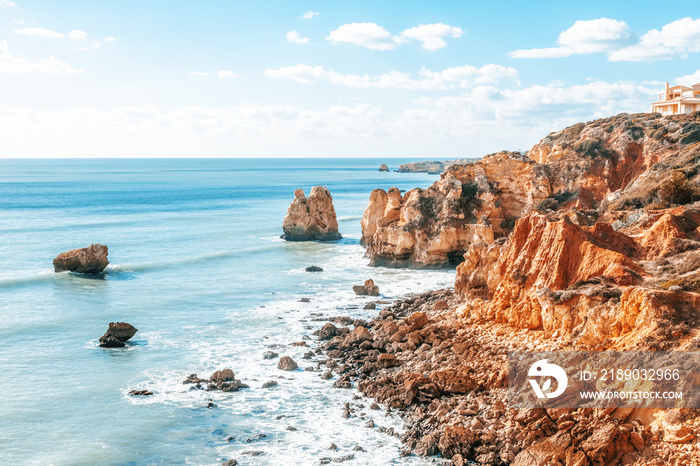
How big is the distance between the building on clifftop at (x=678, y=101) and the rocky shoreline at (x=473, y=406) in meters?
48.1

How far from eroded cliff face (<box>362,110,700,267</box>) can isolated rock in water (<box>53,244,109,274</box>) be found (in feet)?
76.0

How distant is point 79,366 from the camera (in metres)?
26.3

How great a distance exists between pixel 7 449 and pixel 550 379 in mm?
18697

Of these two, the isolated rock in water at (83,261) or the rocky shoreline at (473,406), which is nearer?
the rocky shoreline at (473,406)

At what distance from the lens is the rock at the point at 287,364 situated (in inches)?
1000

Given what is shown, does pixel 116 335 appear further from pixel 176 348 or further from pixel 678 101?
pixel 678 101

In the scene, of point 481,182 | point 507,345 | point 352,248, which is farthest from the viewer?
point 352,248

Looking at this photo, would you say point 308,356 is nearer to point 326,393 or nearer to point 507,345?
point 326,393

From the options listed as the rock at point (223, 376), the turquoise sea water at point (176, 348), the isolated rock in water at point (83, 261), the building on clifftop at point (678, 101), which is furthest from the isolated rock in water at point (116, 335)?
the building on clifftop at point (678, 101)

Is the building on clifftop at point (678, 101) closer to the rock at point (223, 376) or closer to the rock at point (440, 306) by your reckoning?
the rock at point (440, 306)

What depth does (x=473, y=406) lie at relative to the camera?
19.0 m

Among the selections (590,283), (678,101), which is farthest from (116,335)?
(678,101)

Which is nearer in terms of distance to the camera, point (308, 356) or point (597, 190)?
point (308, 356)

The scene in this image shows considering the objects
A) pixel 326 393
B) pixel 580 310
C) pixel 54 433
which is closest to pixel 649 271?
pixel 580 310
